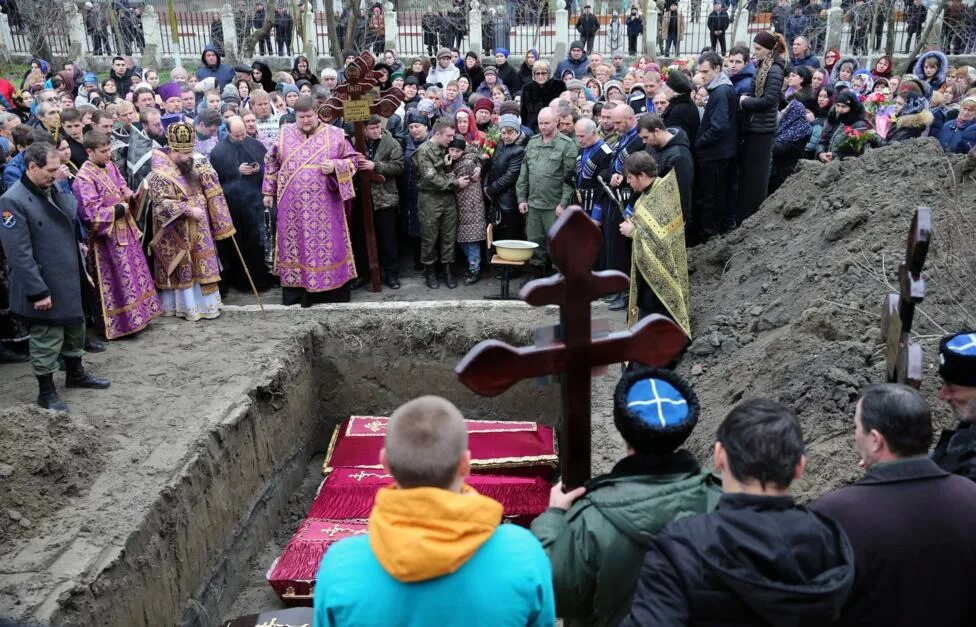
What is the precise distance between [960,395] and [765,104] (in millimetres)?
6316

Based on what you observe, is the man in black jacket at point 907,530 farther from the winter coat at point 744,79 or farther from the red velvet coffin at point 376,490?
the winter coat at point 744,79

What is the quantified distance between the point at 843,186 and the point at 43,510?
279 inches

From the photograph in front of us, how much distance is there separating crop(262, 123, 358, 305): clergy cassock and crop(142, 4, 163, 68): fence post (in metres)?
15.0

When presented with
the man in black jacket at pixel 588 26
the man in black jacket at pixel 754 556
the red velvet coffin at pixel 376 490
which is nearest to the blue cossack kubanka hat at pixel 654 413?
the man in black jacket at pixel 754 556

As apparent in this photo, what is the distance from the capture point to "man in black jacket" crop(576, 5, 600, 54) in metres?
20.1

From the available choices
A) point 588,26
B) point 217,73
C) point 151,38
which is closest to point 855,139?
point 217,73

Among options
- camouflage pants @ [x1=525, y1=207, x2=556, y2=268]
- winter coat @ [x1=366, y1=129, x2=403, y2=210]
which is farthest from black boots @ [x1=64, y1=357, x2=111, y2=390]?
camouflage pants @ [x1=525, y1=207, x2=556, y2=268]

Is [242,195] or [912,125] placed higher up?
[912,125]

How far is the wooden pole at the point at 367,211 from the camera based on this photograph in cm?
895

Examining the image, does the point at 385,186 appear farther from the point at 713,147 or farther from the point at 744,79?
the point at 744,79

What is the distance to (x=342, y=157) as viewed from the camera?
8664 mm

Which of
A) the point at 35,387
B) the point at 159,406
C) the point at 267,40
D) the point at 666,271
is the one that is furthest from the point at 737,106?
the point at 267,40

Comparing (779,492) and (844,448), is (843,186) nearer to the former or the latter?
(844,448)

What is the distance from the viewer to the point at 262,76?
1412cm
